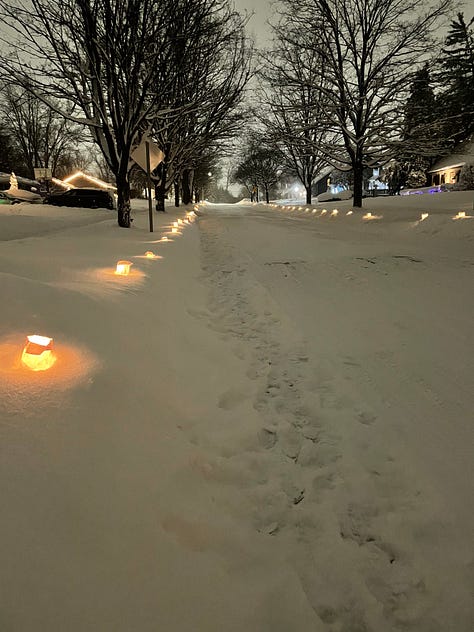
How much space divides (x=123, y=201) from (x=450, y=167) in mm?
32095

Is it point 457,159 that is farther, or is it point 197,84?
point 457,159

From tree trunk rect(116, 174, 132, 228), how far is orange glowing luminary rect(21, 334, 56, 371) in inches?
364

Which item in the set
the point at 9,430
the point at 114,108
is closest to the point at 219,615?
the point at 9,430

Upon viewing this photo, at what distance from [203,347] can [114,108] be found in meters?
9.66

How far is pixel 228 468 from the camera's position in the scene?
2035 mm

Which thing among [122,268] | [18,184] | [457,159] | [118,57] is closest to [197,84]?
[118,57]

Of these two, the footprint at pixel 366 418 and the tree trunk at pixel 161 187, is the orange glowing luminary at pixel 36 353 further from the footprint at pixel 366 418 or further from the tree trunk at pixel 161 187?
the tree trunk at pixel 161 187

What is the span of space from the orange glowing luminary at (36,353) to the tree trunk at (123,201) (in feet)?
30.3

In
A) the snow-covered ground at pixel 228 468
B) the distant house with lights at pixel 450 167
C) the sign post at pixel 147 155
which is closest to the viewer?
the snow-covered ground at pixel 228 468

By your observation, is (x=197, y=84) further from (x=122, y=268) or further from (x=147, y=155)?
(x=122, y=268)

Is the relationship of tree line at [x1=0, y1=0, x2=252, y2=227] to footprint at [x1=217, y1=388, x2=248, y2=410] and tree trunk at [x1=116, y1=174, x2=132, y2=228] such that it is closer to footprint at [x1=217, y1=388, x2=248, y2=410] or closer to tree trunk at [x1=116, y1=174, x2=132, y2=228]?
tree trunk at [x1=116, y1=174, x2=132, y2=228]

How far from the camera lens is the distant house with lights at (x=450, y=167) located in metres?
28.2

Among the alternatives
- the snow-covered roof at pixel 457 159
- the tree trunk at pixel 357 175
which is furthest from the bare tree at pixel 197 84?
the snow-covered roof at pixel 457 159

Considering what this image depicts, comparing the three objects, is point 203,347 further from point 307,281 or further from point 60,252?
point 60,252
